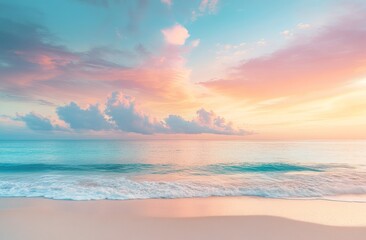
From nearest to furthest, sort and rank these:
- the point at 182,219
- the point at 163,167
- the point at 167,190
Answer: the point at 182,219
the point at 167,190
the point at 163,167

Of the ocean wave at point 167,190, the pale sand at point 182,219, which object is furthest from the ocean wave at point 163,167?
the pale sand at point 182,219

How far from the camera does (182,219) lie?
273 inches

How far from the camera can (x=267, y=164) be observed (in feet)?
68.7

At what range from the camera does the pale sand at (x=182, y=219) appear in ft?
19.6

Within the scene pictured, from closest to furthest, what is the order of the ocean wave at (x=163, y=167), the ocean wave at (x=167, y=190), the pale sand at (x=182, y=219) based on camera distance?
1. the pale sand at (x=182, y=219)
2. the ocean wave at (x=167, y=190)
3. the ocean wave at (x=163, y=167)

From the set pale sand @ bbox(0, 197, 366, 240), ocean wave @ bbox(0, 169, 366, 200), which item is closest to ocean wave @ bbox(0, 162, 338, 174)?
ocean wave @ bbox(0, 169, 366, 200)

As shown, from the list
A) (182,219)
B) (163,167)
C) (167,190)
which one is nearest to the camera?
(182,219)

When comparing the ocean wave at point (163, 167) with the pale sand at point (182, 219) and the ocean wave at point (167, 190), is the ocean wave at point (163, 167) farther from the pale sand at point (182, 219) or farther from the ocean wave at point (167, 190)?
the pale sand at point (182, 219)

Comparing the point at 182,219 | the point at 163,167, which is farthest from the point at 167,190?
the point at 163,167

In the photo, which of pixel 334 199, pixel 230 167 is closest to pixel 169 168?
pixel 230 167

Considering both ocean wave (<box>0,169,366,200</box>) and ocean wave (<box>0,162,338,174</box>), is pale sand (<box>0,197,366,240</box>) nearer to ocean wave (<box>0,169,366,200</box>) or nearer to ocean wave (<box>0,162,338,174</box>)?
ocean wave (<box>0,169,366,200</box>)

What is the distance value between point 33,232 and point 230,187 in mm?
8159

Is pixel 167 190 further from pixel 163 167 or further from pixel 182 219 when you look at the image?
pixel 163 167

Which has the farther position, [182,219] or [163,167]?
[163,167]
